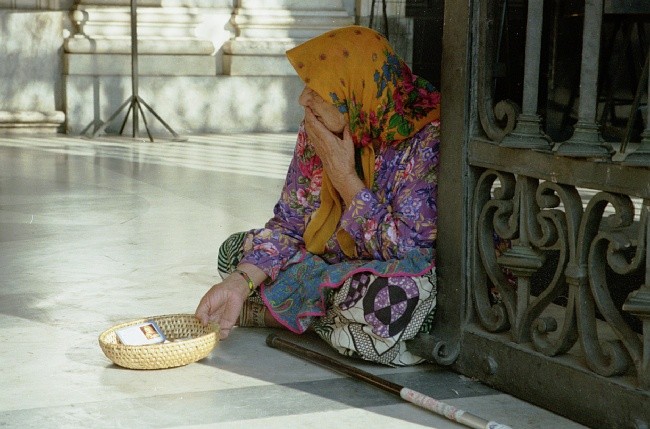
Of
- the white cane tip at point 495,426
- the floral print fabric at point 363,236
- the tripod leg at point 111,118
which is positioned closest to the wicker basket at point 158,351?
the floral print fabric at point 363,236

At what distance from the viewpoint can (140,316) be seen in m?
3.77

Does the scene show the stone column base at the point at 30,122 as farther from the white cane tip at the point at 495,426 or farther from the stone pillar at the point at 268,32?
the white cane tip at the point at 495,426

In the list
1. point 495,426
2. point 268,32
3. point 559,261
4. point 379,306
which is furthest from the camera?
point 268,32

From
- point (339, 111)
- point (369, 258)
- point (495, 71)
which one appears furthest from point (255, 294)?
point (495, 71)

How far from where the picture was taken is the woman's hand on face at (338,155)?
10.7 feet

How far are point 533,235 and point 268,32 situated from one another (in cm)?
816

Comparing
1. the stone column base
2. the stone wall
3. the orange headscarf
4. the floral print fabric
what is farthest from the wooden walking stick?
the stone column base

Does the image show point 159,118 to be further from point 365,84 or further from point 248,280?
point 365,84

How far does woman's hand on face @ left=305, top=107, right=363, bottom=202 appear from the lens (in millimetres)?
3275

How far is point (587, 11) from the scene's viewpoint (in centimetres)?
263

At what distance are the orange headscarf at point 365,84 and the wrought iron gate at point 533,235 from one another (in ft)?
0.56

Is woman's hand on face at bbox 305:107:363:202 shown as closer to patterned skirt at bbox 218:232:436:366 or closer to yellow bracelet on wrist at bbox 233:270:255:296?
patterned skirt at bbox 218:232:436:366

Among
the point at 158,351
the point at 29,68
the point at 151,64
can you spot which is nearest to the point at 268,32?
the point at 151,64

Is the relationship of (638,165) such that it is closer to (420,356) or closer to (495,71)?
(495,71)
